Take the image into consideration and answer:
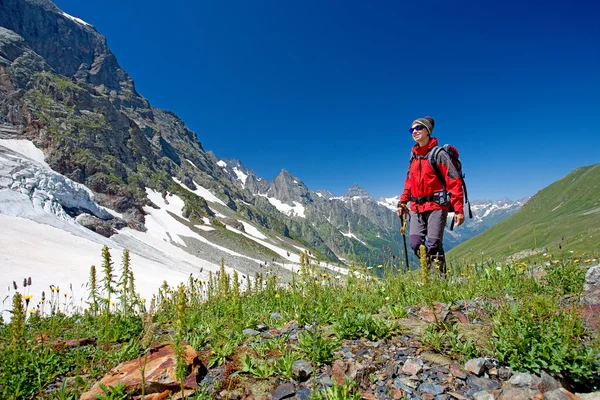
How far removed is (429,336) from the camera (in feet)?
12.8

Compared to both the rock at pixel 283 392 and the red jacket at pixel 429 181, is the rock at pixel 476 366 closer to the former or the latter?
the rock at pixel 283 392

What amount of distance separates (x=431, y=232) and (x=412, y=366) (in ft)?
15.4

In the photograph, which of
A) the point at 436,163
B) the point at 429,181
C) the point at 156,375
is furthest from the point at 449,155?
the point at 156,375

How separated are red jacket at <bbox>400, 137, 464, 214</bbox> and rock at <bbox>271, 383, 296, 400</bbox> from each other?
227 inches

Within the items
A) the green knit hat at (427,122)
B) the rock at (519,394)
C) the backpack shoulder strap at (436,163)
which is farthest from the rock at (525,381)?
the green knit hat at (427,122)

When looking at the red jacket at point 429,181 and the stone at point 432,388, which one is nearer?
the stone at point 432,388

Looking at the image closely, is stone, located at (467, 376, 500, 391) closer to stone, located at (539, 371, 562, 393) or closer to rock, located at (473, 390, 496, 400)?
rock, located at (473, 390, 496, 400)

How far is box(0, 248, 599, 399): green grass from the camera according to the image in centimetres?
330

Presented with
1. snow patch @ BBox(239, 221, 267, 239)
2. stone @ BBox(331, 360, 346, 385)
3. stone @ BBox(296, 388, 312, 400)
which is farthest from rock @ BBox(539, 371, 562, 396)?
snow patch @ BBox(239, 221, 267, 239)

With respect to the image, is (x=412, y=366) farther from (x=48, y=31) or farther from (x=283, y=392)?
(x=48, y=31)

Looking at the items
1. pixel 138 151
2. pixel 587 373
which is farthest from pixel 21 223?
pixel 138 151

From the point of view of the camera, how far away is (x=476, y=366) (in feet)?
11.0

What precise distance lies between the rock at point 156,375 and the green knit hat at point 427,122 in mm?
7401

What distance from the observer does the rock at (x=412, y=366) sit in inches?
136
